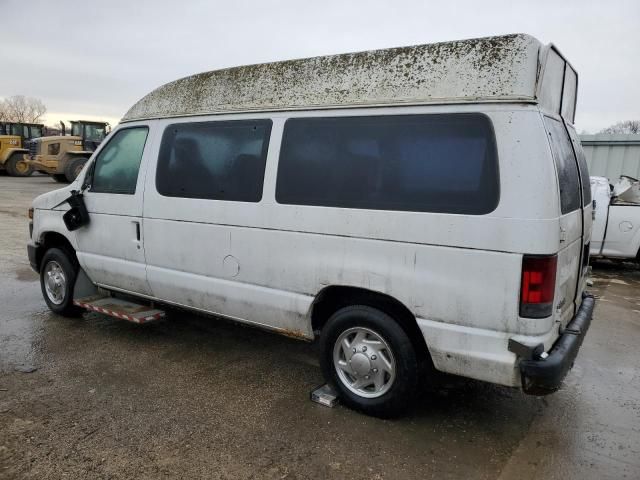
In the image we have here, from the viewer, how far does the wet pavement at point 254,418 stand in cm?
293

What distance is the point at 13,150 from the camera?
81.5 feet

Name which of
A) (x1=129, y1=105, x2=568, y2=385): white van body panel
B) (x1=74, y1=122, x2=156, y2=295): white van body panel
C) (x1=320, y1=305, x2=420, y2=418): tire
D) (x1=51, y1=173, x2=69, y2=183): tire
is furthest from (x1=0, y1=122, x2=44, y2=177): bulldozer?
(x1=320, y1=305, x2=420, y2=418): tire

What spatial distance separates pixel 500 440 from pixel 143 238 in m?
3.27

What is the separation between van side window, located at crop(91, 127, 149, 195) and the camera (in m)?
4.59

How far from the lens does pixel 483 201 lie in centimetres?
287

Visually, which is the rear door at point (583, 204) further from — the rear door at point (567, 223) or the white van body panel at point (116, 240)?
the white van body panel at point (116, 240)

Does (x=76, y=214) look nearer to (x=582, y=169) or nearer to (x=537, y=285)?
(x=537, y=285)

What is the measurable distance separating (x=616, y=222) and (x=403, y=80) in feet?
22.9

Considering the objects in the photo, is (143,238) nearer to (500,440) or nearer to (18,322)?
(18,322)

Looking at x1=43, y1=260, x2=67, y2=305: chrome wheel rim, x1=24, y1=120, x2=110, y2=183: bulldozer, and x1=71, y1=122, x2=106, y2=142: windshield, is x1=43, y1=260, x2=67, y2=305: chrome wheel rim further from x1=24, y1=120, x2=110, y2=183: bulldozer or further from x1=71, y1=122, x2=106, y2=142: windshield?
x1=71, y1=122, x2=106, y2=142: windshield

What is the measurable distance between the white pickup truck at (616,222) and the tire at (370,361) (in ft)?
21.8

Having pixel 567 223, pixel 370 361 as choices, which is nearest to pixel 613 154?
pixel 567 223

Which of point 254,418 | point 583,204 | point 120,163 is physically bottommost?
point 254,418

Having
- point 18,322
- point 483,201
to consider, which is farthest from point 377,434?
point 18,322
